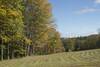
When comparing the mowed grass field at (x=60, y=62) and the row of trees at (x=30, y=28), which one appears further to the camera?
the row of trees at (x=30, y=28)

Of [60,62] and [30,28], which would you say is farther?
[30,28]

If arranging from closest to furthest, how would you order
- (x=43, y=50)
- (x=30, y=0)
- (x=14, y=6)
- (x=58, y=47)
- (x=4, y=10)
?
(x=4, y=10) → (x=14, y=6) → (x=30, y=0) → (x=43, y=50) → (x=58, y=47)

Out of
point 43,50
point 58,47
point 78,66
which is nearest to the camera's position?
point 78,66

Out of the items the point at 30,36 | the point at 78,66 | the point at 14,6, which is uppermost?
the point at 14,6

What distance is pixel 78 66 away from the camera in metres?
21.1

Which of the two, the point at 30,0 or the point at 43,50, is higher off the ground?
the point at 30,0

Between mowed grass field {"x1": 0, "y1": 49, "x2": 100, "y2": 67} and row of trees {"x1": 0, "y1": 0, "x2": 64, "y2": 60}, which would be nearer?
mowed grass field {"x1": 0, "y1": 49, "x2": 100, "y2": 67}

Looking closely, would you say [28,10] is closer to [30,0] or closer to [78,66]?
[30,0]

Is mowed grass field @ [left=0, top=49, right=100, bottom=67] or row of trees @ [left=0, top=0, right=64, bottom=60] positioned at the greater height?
row of trees @ [left=0, top=0, right=64, bottom=60]

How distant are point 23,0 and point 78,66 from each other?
25.9m

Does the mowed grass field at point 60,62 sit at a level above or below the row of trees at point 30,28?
below

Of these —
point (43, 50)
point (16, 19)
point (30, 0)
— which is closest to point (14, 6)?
point (16, 19)

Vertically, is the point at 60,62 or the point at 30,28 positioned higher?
the point at 30,28

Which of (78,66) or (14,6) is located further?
(14,6)
